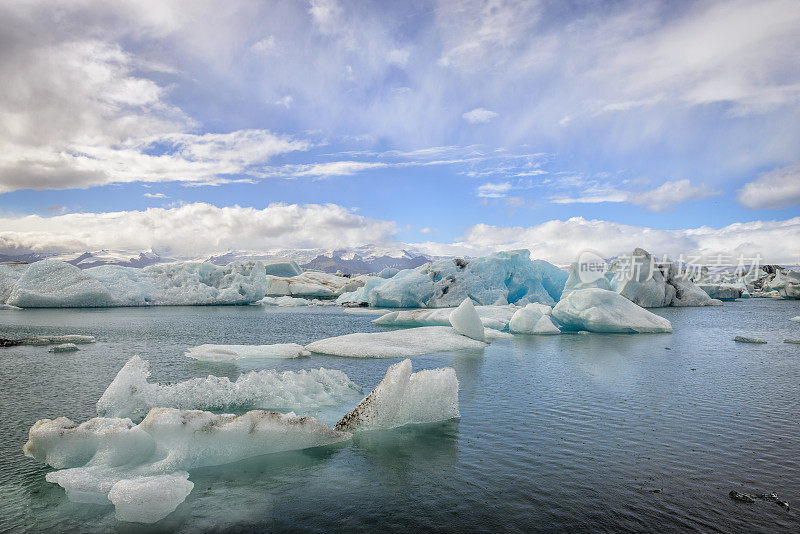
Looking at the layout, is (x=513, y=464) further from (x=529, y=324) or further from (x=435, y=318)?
(x=435, y=318)

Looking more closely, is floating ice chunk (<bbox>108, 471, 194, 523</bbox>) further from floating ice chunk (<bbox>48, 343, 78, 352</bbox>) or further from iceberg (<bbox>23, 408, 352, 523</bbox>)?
floating ice chunk (<bbox>48, 343, 78, 352</bbox>)

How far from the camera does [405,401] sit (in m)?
6.27

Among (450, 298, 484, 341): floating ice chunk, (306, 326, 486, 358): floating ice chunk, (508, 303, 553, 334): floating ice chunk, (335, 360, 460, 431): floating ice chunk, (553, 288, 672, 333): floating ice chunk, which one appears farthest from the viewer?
(508, 303, 553, 334): floating ice chunk

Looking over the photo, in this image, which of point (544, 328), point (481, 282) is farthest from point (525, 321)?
point (481, 282)

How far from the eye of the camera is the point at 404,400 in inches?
246

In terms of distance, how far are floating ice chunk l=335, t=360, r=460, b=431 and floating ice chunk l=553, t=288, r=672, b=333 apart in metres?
14.0

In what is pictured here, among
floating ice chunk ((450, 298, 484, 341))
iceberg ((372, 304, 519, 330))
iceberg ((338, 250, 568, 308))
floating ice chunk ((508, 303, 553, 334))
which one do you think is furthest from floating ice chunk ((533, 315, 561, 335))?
iceberg ((338, 250, 568, 308))

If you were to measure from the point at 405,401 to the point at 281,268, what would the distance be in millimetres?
64445

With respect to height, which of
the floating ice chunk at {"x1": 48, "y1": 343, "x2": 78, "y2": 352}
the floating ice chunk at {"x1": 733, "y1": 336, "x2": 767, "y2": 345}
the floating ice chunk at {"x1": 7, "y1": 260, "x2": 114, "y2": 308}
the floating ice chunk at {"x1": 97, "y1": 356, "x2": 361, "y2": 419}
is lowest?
the floating ice chunk at {"x1": 733, "y1": 336, "x2": 767, "y2": 345}

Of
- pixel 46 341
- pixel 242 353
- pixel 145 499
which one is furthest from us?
pixel 46 341

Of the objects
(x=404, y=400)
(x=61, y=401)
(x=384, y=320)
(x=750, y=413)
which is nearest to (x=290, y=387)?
(x=404, y=400)

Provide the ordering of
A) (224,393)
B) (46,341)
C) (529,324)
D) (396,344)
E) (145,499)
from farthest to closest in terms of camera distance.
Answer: (529,324)
(46,341)
(396,344)
(224,393)
(145,499)

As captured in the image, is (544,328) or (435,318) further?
(435,318)

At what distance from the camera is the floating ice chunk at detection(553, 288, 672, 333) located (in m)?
18.9
